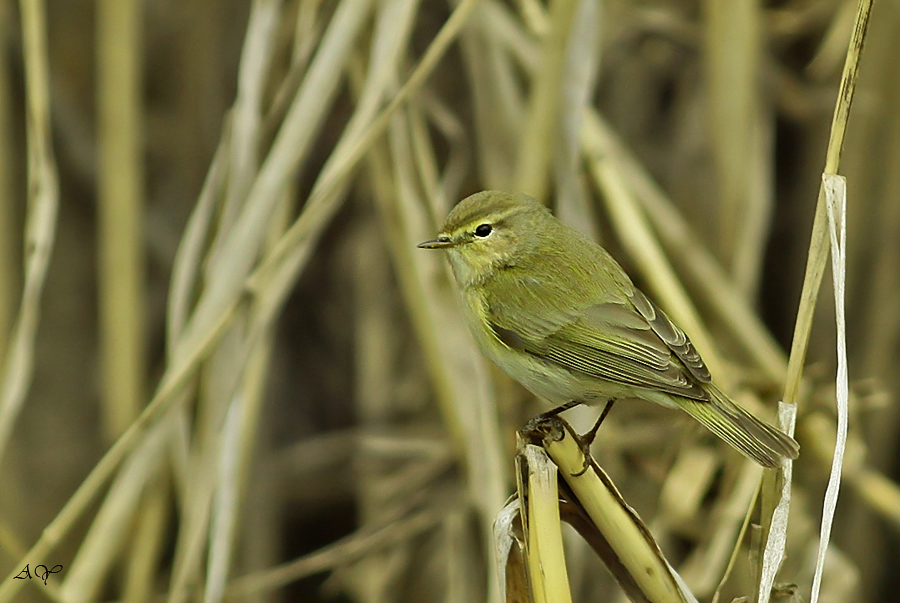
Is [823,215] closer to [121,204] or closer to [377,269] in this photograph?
[121,204]

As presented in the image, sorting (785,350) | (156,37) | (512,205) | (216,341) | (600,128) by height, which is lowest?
(785,350)

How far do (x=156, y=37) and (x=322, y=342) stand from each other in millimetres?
1372

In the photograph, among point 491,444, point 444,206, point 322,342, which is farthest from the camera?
point 322,342

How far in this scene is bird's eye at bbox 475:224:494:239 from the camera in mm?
2439

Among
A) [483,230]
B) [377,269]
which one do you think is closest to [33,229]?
[483,230]

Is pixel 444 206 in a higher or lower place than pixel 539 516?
higher

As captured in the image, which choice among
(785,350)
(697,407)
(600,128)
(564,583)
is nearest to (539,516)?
(564,583)

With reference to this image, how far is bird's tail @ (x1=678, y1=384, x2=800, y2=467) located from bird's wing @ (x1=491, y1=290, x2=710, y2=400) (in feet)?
0.11

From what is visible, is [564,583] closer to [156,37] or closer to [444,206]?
[444,206]

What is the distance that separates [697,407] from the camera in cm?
209

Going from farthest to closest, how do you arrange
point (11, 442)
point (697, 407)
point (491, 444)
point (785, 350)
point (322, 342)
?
point (322, 342) < point (785, 350) < point (11, 442) < point (491, 444) < point (697, 407)

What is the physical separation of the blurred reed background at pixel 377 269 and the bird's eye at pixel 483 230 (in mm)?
195

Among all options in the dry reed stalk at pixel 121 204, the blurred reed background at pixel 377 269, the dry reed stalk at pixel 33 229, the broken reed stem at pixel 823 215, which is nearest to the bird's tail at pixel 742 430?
the broken reed stem at pixel 823 215

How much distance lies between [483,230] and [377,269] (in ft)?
4.35
